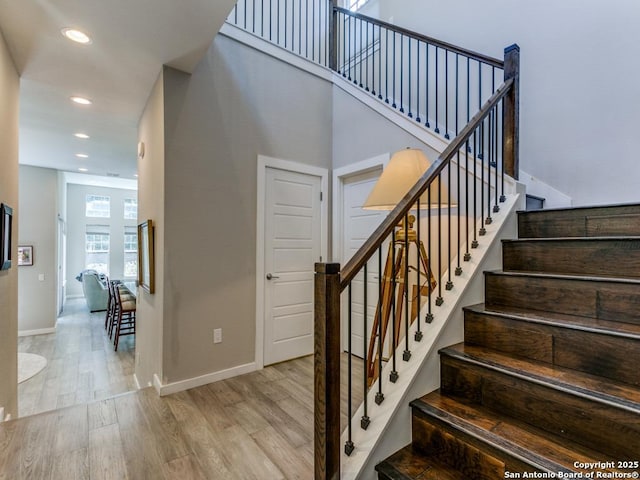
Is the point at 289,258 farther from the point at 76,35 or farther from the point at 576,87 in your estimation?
the point at 576,87

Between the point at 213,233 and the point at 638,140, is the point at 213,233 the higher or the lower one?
the lower one

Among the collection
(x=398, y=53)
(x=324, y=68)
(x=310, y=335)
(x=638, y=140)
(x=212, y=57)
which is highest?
(x=398, y=53)

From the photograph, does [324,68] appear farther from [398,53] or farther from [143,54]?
[143,54]

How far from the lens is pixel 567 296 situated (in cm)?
155

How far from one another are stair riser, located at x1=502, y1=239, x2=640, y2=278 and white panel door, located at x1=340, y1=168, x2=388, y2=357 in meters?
1.41

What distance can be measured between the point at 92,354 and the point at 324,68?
5.26m

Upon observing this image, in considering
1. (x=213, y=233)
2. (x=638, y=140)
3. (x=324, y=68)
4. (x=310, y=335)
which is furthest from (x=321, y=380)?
(x=324, y=68)

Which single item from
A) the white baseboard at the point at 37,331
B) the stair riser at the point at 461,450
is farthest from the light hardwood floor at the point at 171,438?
the white baseboard at the point at 37,331

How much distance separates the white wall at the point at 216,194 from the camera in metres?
2.61

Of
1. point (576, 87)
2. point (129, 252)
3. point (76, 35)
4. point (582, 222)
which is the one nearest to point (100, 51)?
point (76, 35)

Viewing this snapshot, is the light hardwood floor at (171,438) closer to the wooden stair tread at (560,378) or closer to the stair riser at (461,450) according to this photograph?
the stair riser at (461,450)

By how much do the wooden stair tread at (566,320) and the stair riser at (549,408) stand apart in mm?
305

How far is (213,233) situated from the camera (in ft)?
9.18

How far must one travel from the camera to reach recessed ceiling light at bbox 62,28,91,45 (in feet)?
6.84
